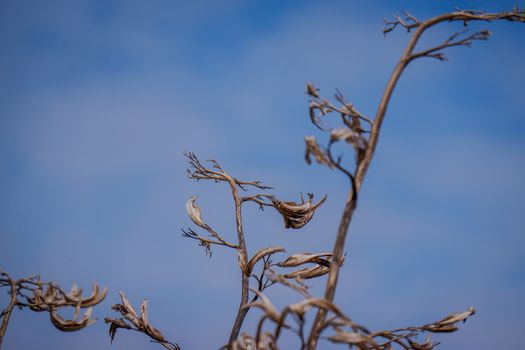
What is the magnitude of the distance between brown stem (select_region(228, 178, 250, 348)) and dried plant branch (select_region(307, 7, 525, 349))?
6.86 feet

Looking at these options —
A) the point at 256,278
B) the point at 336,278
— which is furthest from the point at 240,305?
the point at 336,278

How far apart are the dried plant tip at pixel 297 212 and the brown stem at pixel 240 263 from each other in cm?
47

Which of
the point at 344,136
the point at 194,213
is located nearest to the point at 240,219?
the point at 194,213

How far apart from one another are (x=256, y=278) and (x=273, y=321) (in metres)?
2.70

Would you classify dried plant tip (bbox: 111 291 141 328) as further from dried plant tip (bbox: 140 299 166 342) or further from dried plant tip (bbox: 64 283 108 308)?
dried plant tip (bbox: 64 283 108 308)

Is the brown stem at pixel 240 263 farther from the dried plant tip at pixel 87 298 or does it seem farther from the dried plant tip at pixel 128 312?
the dried plant tip at pixel 87 298

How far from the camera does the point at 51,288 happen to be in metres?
3.07

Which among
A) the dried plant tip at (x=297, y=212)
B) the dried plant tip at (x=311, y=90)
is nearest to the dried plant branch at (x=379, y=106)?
the dried plant tip at (x=311, y=90)

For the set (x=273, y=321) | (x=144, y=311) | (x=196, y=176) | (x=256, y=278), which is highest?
(x=196, y=176)

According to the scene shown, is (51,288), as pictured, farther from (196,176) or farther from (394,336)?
(196,176)

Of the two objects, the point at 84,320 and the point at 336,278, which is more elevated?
the point at 336,278

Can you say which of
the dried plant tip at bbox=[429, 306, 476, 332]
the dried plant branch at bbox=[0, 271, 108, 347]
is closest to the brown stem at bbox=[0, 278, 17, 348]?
the dried plant branch at bbox=[0, 271, 108, 347]

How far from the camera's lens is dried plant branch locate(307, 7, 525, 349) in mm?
2486

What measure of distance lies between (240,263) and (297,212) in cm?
73
